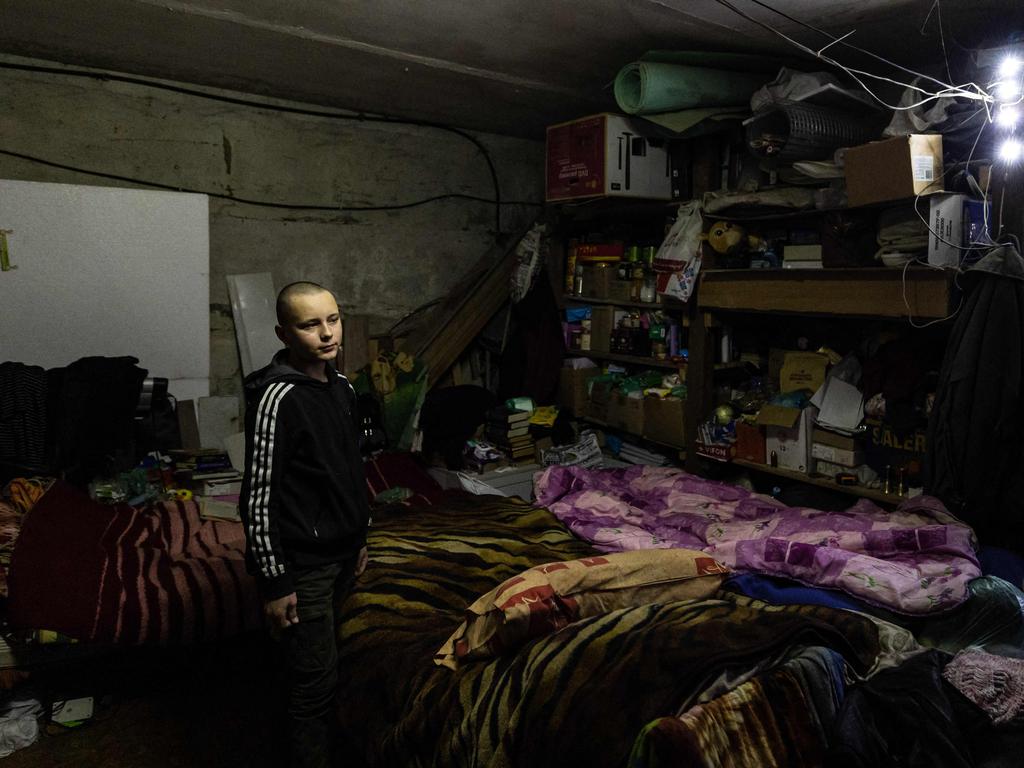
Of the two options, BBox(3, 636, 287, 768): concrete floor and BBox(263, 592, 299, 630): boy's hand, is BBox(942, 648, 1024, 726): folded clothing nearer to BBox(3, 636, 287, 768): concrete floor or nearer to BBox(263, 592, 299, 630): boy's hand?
BBox(263, 592, 299, 630): boy's hand

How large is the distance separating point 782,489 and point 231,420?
2.97 m

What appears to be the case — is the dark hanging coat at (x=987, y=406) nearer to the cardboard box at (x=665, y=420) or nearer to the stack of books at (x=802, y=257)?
the stack of books at (x=802, y=257)

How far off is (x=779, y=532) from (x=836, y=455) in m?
0.68

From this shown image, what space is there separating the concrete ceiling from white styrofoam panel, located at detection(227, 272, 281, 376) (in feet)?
3.35

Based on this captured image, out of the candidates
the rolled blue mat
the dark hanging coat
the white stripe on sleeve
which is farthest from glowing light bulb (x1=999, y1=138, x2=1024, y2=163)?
the white stripe on sleeve

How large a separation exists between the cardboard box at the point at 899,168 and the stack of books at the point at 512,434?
2.28 meters

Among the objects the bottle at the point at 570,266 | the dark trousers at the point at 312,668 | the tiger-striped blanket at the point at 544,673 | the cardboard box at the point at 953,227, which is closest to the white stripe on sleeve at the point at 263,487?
the dark trousers at the point at 312,668

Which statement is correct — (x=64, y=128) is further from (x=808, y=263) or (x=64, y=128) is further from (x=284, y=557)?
(x=808, y=263)

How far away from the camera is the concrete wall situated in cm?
349

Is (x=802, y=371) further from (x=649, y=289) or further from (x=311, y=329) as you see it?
(x=311, y=329)

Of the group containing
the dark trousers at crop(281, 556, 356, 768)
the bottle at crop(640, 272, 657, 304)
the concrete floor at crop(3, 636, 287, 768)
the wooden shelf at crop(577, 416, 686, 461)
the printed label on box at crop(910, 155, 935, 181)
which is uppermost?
the printed label on box at crop(910, 155, 935, 181)

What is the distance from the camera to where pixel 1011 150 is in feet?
8.34

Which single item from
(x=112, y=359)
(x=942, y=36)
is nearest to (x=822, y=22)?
(x=942, y=36)

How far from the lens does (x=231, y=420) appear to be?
407 cm
